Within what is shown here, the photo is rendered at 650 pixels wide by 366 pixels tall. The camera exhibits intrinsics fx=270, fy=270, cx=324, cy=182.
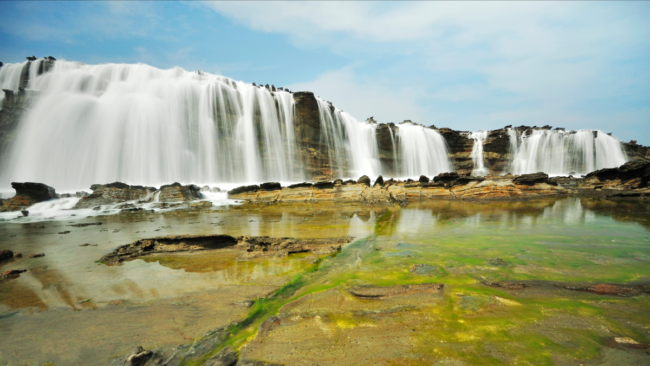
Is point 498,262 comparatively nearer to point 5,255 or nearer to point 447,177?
point 5,255

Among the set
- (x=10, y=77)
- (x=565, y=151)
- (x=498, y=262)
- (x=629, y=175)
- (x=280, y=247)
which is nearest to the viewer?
(x=498, y=262)

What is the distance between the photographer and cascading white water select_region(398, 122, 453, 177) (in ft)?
117

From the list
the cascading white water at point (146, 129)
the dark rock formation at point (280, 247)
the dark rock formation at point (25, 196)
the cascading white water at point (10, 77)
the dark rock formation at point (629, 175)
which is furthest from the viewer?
the cascading white water at point (10, 77)

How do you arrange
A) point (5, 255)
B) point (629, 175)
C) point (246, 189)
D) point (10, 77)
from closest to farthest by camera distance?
point (5, 255) → point (629, 175) → point (246, 189) → point (10, 77)

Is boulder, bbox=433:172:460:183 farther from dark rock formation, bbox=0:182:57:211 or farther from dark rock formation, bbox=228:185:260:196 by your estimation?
dark rock formation, bbox=0:182:57:211

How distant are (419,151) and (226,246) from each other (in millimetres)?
34328

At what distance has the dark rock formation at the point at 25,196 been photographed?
12.5 meters

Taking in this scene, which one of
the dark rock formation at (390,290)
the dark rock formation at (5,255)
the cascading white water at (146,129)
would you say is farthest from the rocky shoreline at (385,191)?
the dark rock formation at (390,290)

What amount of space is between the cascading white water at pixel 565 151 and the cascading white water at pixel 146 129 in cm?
3318

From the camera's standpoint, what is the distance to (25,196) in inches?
505

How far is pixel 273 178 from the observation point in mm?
26078

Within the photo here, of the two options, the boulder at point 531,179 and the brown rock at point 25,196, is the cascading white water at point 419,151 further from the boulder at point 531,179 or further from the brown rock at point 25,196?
the brown rock at point 25,196

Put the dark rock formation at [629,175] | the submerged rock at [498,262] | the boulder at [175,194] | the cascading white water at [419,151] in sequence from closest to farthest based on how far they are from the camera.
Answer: the submerged rock at [498,262], the boulder at [175,194], the dark rock formation at [629,175], the cascading white water at [419,151]

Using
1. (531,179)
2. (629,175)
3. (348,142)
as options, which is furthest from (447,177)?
(348,142)
